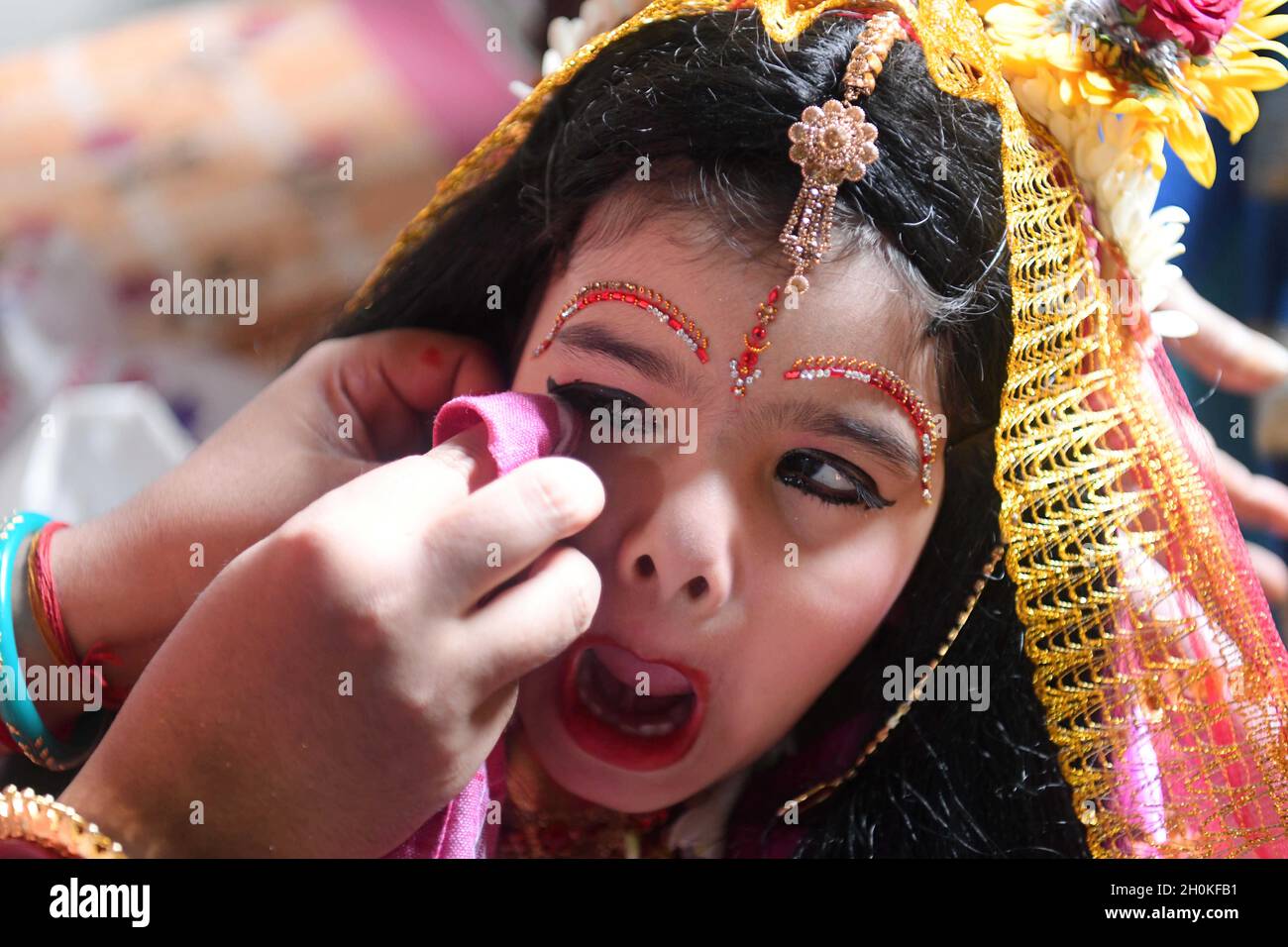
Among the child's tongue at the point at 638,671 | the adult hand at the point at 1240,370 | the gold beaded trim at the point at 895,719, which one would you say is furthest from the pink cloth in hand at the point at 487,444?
the adult hand at the point at 1240,370

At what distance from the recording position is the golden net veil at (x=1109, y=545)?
0.89m

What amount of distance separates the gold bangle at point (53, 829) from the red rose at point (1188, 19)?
95cm

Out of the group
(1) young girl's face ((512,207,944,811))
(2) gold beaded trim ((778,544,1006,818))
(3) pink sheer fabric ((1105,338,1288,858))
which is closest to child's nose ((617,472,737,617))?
(1) young girl's face ((512,207,944,811))

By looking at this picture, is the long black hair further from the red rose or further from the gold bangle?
the gold bangle

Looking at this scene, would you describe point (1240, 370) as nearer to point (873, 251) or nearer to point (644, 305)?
point (873, 251)

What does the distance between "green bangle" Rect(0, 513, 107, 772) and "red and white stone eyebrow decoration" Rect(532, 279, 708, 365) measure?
0.49 meters

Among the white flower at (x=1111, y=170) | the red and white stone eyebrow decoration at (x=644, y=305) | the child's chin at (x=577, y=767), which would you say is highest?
the white flower at (x=1111, y=170)

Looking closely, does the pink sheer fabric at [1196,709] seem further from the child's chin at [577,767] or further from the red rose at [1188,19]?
the child's chin at [577,767]

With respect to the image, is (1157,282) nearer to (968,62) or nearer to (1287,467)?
(968,62)

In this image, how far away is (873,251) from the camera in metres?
0.85

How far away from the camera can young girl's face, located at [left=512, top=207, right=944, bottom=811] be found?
835 millimetres

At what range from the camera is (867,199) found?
85 centimetres

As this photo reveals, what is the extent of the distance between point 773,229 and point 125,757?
564 mm

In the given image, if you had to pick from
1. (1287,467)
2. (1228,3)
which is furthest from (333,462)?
(1287,467)
